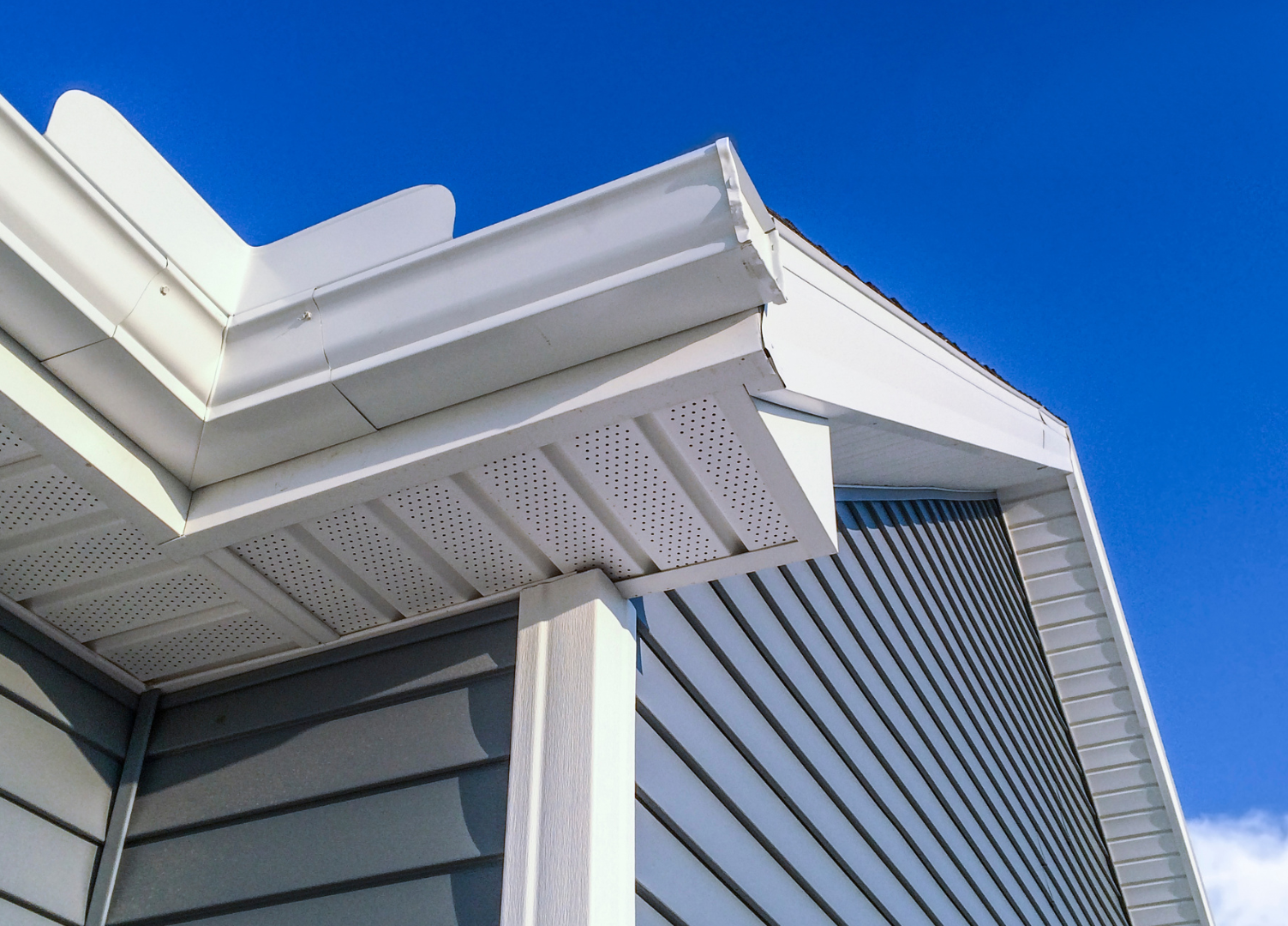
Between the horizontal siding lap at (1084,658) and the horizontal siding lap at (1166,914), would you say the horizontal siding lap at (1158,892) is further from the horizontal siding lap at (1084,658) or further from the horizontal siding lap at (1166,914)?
the horizontal siding lap at (1084,658)

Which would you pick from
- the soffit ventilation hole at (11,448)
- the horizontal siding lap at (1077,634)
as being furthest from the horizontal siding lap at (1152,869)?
the soffit ventilation hole at (11,448)

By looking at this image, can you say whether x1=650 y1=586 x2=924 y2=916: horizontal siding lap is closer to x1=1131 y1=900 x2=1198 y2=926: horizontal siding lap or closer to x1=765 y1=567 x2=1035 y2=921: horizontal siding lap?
x1=765 y1=567 x2=1035 y2=921: horizontal siding lap

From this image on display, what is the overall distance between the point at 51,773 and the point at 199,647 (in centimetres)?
36

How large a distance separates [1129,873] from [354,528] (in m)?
7.16

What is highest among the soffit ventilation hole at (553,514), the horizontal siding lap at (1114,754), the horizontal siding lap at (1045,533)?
the horizontal siding lap at (1045,533)

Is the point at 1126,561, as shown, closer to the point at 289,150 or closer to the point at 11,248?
the point at 11,248

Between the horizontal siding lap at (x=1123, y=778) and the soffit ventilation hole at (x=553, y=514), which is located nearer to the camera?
the soffit ventilation hole at (x=553, y=514)

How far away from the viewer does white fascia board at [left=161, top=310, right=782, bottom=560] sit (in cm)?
174

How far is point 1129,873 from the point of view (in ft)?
24.6

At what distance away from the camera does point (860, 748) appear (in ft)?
11.9

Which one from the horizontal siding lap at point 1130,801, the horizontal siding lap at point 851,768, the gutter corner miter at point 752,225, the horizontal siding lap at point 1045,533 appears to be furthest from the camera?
the horizontal siding lap at point 1130,801

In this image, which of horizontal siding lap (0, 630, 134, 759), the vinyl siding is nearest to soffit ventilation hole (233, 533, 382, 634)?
horizontal siding lap (0, 630, 134, 759)

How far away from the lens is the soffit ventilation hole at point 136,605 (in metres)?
2.19

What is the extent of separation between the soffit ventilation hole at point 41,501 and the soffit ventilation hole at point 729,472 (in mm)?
1026
